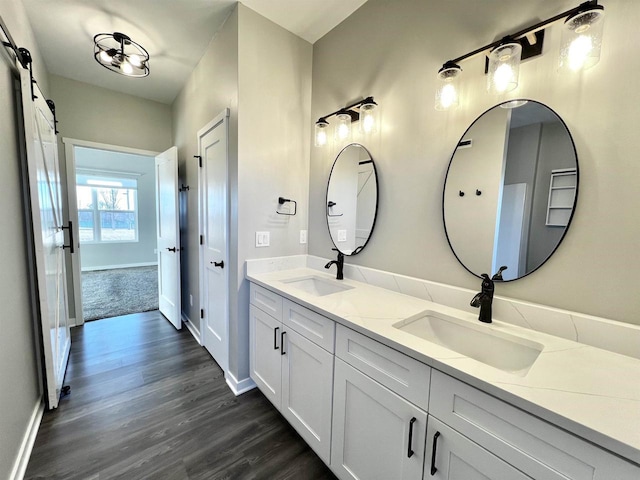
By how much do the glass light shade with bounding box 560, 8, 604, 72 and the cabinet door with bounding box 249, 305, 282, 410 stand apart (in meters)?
1.83

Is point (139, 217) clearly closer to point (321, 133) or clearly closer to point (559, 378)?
point (321, 133)

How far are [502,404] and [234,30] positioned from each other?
8.30 ft

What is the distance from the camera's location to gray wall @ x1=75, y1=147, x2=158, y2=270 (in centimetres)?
579

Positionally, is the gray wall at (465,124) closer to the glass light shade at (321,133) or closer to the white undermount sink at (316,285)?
the glass light shade at (321,133)

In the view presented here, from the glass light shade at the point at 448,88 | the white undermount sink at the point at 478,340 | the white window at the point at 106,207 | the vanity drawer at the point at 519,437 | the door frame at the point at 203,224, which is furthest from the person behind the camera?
the white window at the point at 106,207

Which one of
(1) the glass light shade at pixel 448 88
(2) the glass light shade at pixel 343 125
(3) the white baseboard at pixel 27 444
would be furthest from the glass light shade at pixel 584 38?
(3) the white baseboard at pixel 27 444

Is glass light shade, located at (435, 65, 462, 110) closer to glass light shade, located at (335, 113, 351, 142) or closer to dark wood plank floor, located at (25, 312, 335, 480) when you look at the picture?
glass light shade, located at (335, 113, 351, 142)

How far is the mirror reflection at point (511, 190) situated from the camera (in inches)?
41.5

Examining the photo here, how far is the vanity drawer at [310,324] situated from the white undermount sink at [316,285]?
1.11 feet

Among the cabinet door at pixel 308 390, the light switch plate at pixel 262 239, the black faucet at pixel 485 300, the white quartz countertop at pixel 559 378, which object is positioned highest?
the light switch plate at pixel 262 239

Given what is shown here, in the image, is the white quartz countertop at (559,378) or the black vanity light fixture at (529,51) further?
the black vanity light fixture at (529,51)

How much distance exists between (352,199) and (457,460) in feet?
4.91

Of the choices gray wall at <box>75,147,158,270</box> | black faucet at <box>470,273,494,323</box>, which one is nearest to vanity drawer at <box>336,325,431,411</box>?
black faucet at <box>470,273,494,323</box>

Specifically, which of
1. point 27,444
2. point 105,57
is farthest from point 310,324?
point 105,57
